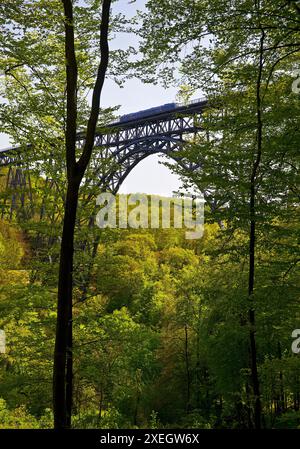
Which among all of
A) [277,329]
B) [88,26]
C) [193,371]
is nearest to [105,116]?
[88,26]

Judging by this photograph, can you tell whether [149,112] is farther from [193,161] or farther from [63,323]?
[63,323]

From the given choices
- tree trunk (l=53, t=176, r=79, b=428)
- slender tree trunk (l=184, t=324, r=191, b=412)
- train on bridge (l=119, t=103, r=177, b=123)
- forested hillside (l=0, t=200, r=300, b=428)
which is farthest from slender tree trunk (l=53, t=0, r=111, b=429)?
train on bridge (l=119, t=103, r=177, b=123)

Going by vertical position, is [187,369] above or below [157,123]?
below

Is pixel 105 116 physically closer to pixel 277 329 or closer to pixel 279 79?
pixel 279 79

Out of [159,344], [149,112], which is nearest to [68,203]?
[159,344]

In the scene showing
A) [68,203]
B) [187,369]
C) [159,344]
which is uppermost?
[68,203]

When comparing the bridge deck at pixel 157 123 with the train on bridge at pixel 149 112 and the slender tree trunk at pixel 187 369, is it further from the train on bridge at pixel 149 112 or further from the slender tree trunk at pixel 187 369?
the slender tree trunk at pixel 187 369

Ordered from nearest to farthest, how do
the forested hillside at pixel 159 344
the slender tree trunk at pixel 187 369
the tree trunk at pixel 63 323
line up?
the tree trunk at pixel 63 323 < the forested hillside at pixel 159 344 < the slender tree trunk at pixel 187 369

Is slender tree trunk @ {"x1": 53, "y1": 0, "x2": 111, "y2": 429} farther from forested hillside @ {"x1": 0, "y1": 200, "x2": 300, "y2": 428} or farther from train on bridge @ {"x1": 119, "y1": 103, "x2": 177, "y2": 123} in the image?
train on bridge @ {"x1": 119, "y1": 103, "x2": 177, "y2": 123}

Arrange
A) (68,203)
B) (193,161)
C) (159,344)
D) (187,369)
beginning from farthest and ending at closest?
(159,344)
(187,369)
(193,161)
(68,203)

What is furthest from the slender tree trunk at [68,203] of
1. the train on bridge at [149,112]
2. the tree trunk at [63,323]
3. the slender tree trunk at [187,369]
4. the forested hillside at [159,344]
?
the train on bridge at [149,112]
